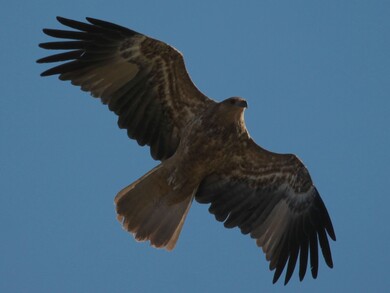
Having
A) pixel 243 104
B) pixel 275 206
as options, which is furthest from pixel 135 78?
pixel 275 206

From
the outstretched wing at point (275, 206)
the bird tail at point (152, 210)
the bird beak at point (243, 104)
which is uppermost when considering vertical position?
the bird beak at point (243, 104)

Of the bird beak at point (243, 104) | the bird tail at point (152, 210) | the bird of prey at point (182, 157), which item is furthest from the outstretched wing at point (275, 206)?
the bird beak at point (243, 104)

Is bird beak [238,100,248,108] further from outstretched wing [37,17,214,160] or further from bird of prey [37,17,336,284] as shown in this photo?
outstretched wing [37,17,214,160]

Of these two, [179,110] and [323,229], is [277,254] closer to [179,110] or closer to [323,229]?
[323,229]

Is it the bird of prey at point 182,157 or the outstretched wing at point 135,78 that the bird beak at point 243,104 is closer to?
the bird of prey at point 182,157

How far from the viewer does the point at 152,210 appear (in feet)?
43.3

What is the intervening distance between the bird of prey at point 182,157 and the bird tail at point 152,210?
0.01 metres

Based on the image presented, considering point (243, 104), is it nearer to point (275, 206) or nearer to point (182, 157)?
point (182, 157)

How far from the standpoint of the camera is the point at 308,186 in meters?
13.9

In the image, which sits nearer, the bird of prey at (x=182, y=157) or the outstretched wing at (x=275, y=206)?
the bird of prey at (x=182, y=157)

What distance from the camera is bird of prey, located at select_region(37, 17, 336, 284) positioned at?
13.0m

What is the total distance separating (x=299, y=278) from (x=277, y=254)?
0.45 m

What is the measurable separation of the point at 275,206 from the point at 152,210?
185 centimetres

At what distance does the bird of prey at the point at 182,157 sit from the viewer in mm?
13047
